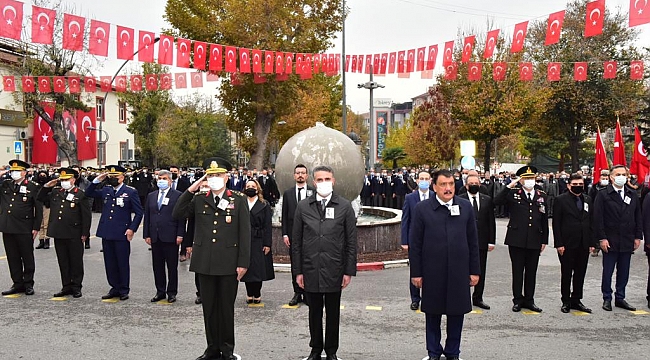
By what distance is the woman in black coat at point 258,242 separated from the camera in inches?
→ 313

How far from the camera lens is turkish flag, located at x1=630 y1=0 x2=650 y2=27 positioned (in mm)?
11242

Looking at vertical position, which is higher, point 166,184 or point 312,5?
point 312,5

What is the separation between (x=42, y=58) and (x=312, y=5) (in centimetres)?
1435

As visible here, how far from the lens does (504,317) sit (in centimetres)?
749

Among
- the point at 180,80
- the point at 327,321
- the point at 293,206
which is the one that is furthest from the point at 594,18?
the point at 180,80

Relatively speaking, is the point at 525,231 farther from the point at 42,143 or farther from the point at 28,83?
the point at 42,143

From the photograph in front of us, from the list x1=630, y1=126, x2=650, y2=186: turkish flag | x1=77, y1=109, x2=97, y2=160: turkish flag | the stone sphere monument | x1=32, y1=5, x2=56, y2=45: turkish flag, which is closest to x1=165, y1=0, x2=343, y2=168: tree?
x1=77, y1=109, x2=97, y2=160: turkish flag

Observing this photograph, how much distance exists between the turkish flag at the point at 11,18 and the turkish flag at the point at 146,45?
3172 millimetres

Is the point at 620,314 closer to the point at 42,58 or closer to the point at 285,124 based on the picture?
A: the point at 42,58

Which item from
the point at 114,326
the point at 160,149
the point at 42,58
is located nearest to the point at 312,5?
the point at 42,58

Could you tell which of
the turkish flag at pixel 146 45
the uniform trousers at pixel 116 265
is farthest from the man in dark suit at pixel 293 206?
the turkish flag at pixel 146 45

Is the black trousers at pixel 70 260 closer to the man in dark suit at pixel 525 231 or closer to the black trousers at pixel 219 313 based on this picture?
the black trousers at pixel 219 313

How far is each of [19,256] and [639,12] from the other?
39.9ft

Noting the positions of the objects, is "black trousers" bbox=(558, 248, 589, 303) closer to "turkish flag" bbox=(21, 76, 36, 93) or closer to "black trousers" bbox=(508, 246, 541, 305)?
"black trousers" bbox=(508, 246, 541, 305)
